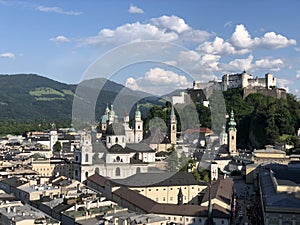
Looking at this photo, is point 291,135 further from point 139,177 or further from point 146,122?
point 139,177

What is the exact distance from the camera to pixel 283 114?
5384 cm

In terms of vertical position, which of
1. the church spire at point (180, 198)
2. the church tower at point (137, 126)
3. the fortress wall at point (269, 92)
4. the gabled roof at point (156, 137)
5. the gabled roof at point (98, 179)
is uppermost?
the fortress wall at point (269, 92)

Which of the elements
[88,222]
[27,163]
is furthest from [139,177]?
[27,163]

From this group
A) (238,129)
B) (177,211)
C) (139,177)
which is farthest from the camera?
(238,129)

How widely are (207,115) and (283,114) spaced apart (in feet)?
45.1

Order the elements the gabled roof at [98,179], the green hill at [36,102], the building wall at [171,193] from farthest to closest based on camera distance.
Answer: the green hill at [36,102] < the gabled roof at [98,179] < the building wall at [171,193]

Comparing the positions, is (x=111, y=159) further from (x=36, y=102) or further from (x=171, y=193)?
(x=36, y=102)

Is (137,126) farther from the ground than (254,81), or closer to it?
closer to it

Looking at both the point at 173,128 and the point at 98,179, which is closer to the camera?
the point at 98,179

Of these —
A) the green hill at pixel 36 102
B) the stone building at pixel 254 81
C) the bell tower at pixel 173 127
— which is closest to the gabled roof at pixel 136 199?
the bell tower at pixel 173 127

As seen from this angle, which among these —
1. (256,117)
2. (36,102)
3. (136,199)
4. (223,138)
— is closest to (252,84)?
(256,117)

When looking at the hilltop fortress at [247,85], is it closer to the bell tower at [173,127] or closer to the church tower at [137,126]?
the bell tower at [173,127]

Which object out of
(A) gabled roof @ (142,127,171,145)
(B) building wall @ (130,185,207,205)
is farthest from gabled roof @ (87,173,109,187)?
(A) gabled roof @ (142,127,171,145)

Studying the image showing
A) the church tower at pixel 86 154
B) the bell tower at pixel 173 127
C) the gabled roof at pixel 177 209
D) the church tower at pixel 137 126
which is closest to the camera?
the gabled roof at pixel 177 209
